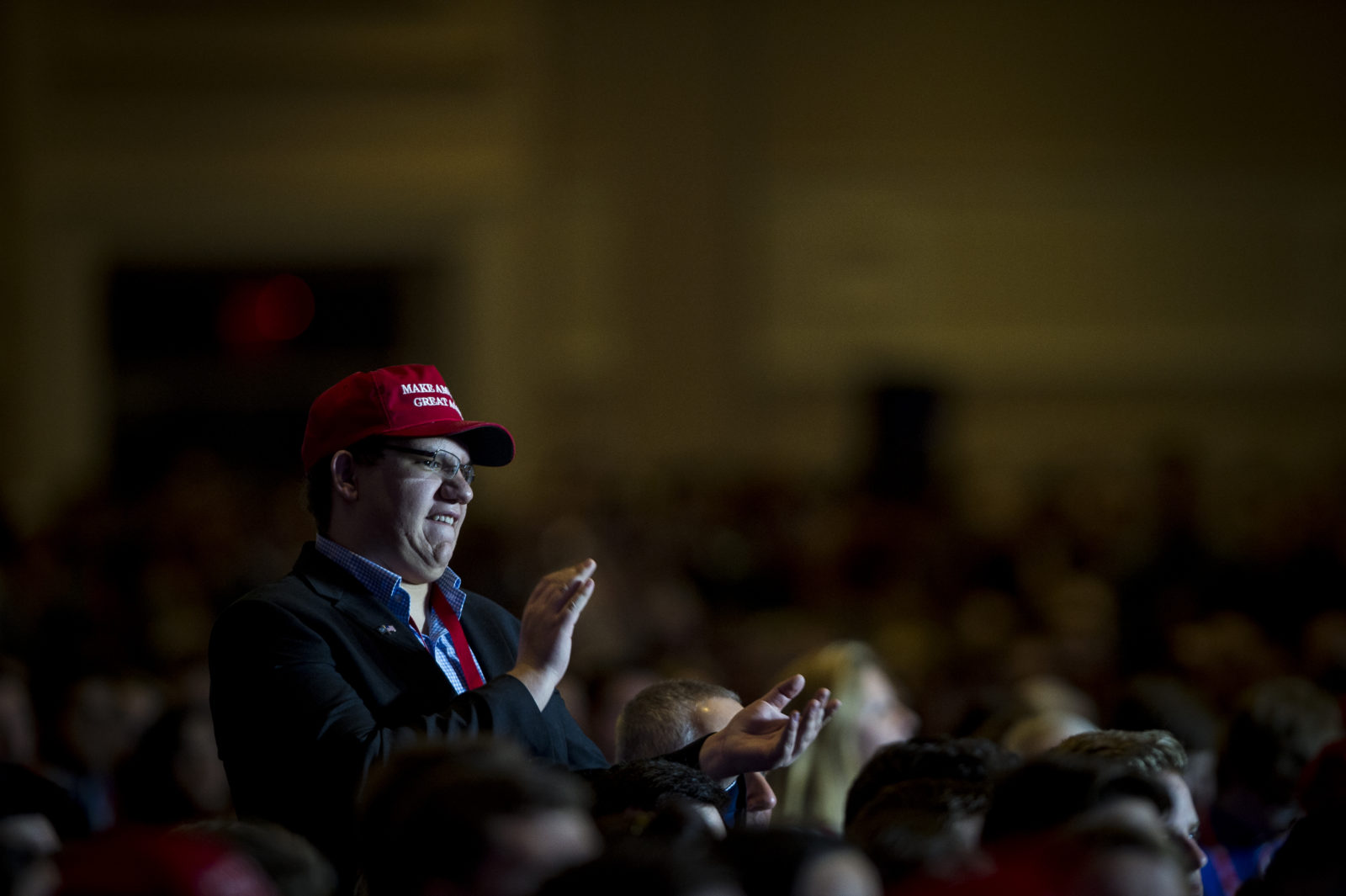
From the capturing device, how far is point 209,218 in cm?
1459

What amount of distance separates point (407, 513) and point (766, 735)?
70 cm

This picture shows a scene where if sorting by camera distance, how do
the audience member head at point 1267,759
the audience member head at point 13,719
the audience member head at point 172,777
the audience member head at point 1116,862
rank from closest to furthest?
the audience member head at point 1116,862
the audience member head at point 1267,759
the audience member head at point 13,719
the audience member head at point 172,777

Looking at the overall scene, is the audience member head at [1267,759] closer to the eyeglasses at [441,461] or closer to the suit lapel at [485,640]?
the suit lapel at [485,640]

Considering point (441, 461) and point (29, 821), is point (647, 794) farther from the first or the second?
point (29, 821)

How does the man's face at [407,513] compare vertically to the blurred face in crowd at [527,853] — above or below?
above

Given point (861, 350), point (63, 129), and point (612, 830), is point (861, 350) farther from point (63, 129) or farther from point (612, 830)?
point (612, 830)

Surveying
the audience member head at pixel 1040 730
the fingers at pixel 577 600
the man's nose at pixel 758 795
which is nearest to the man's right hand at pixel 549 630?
the fingers at pixel 577 600

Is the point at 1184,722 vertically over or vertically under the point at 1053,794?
under

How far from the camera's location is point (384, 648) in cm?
259

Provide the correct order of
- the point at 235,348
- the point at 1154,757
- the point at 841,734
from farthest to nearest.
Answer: the point at 235,348
the point at 841,734
the point at 1154,757

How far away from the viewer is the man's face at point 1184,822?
2.31 m

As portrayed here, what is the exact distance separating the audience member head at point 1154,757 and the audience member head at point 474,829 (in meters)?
0.96

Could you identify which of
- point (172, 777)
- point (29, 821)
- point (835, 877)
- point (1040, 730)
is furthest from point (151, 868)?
point (172, 777)

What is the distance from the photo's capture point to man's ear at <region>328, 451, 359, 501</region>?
8.82 ft
